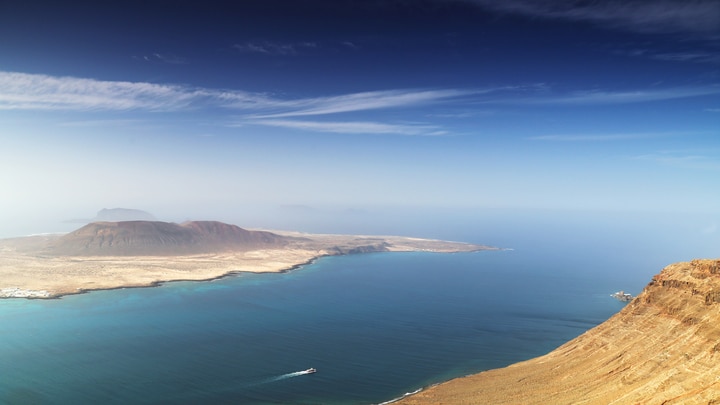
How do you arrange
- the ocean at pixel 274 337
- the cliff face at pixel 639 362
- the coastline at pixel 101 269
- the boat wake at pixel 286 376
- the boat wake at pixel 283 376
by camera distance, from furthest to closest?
the coastline at pixel 101 269, the boat wake at pixel 286 376, the boat wake at pixel 283 376, the ocean at pixel 274 337, the cliff face at pixel 639 362

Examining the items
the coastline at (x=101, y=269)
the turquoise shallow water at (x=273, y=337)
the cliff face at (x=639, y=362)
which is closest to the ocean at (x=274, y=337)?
the turquoise shallow water at (x=273, y=337)

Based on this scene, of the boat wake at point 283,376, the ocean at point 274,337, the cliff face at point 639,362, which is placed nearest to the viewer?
the cliff face at point 639,362

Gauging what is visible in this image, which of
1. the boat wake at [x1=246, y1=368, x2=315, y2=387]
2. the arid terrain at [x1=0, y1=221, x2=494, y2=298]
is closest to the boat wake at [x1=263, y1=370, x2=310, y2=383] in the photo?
the boat wake at [x1=246, y1=368, x2=315, y2=387]

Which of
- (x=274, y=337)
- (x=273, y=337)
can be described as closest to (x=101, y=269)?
(x=273, y=337)

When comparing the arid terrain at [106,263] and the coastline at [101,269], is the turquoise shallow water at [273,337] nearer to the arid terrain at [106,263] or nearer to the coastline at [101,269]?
the coastline at [101,269]

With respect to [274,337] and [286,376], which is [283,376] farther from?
[274,337]

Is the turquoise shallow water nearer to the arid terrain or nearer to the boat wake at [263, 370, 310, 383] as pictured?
the boat wake at [263, 370, 310, 383]
